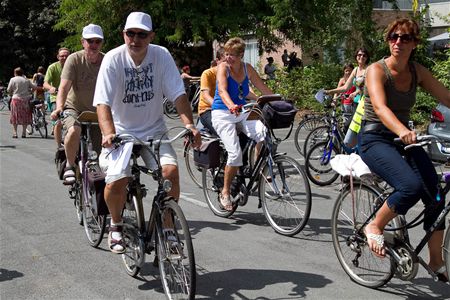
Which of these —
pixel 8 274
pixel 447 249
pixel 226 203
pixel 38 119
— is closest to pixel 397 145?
pixel 447 249

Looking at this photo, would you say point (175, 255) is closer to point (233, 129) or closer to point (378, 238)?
point (378, 238)

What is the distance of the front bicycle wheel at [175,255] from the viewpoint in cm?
395

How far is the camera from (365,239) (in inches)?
183

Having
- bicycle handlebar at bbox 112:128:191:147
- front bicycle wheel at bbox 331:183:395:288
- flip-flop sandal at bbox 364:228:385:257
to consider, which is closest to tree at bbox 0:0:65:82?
bicycle handlebar at bbox 112:128:191:147

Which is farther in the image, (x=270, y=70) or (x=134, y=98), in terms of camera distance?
(x=270, y=70)

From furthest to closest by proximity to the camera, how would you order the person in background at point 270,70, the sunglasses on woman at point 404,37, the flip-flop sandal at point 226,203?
1. the person in background at point 270,70
2. the flip-flop sandal at point 226,203
3. the sunglasses on woman at point 404,37

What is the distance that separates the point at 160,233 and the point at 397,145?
179 cm

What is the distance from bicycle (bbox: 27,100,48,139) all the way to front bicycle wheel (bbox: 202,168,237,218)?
10215 mm

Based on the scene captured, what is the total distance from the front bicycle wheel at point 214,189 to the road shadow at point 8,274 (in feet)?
8.55

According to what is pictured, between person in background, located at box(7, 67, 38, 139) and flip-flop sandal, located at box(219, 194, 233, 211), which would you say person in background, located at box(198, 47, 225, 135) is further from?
person in background, located at box(7, 67, 38, 139)

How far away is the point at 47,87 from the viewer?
8.15 m

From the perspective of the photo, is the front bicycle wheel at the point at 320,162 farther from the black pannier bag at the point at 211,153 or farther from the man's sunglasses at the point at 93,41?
the man's sunglasses at the point at 93,41

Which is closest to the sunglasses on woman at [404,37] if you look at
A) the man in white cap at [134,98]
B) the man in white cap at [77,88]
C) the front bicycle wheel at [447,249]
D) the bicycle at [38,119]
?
the front bicycle wheel at [447,249]

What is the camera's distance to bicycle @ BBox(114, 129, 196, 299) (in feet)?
13.3
